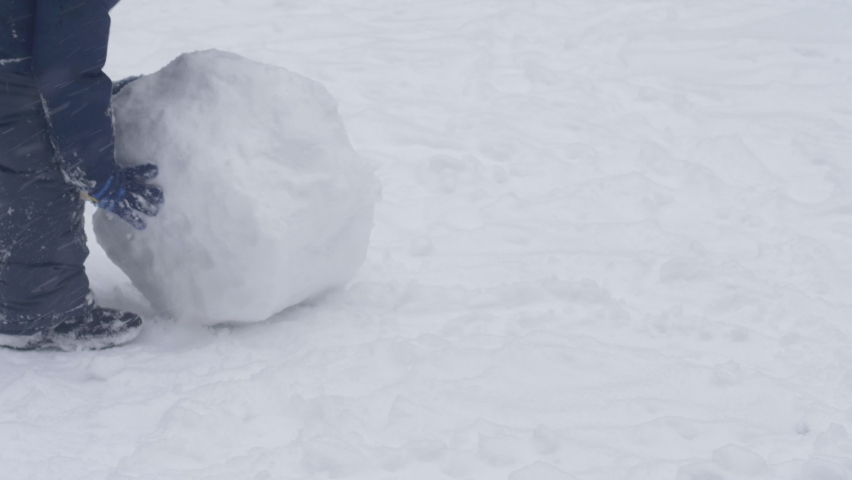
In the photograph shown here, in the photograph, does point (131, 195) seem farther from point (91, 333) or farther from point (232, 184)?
point (91, 333)

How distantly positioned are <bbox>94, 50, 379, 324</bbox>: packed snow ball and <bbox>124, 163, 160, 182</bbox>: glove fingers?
3 cm

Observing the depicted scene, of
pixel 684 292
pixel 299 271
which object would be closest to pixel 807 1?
pixel 684 292

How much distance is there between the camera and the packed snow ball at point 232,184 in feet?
7.69

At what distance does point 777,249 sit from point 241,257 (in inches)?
91.3

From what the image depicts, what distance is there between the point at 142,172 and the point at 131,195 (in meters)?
0.08

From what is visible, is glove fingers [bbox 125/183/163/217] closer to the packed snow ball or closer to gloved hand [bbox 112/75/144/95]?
the packed snow ball

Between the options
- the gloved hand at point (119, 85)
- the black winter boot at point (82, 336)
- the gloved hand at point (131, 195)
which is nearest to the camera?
the gloved hand at point (131, 195)

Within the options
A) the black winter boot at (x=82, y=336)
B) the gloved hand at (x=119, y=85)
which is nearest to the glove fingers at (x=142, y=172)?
the gloved hand at (x=119, y=85)

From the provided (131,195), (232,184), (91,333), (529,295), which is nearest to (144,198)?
(131,195)

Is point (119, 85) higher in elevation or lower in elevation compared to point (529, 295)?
higher

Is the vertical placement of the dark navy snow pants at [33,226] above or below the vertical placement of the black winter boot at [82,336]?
above

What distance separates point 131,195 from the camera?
2318mm

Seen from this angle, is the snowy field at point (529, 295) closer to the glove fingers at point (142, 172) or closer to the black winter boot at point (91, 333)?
the black winter boot at point (91, 333)

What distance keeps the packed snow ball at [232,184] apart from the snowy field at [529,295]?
21 cm
